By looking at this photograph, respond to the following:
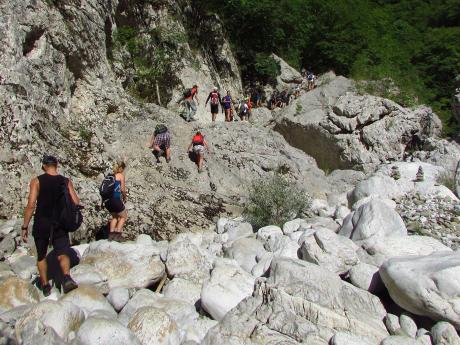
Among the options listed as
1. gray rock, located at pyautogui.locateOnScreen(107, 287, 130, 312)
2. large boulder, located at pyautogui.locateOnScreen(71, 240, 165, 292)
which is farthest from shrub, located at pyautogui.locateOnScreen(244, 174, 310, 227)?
gray rock, located at pyautogui.locateOnScreen(107, 287, 130, 312)

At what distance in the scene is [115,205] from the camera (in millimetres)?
7492

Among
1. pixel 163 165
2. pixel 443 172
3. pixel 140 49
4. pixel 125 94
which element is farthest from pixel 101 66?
pixel 443 172

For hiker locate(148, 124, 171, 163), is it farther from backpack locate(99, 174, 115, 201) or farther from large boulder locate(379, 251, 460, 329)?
large boulder locate(379, 251, 460, 329)

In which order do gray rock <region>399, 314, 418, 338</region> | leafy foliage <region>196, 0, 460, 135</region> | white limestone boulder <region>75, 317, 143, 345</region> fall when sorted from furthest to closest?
leafy foliage <region>196, 0, 460, 135</region> < gray rock <region>399, 314, 418, 338</region> < white limestone boulder <region>75, 317, 143, 345</region>

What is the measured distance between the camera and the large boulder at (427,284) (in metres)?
4.99

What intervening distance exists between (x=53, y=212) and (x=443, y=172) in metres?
9.10

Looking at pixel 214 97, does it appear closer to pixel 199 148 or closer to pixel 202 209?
pixel 199 148

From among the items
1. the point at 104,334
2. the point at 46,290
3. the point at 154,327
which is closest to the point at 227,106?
the point at 46,290

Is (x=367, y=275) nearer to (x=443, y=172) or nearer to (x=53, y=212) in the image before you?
(x=53, y=212)

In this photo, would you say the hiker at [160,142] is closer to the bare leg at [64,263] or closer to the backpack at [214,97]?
the backpack at [214,97]

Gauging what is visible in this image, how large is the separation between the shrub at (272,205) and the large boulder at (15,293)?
492 centimetres

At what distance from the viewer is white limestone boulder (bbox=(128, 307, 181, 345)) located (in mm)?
4875

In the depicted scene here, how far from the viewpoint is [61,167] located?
28.8 feet

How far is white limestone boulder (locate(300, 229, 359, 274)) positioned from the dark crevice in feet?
24.4
